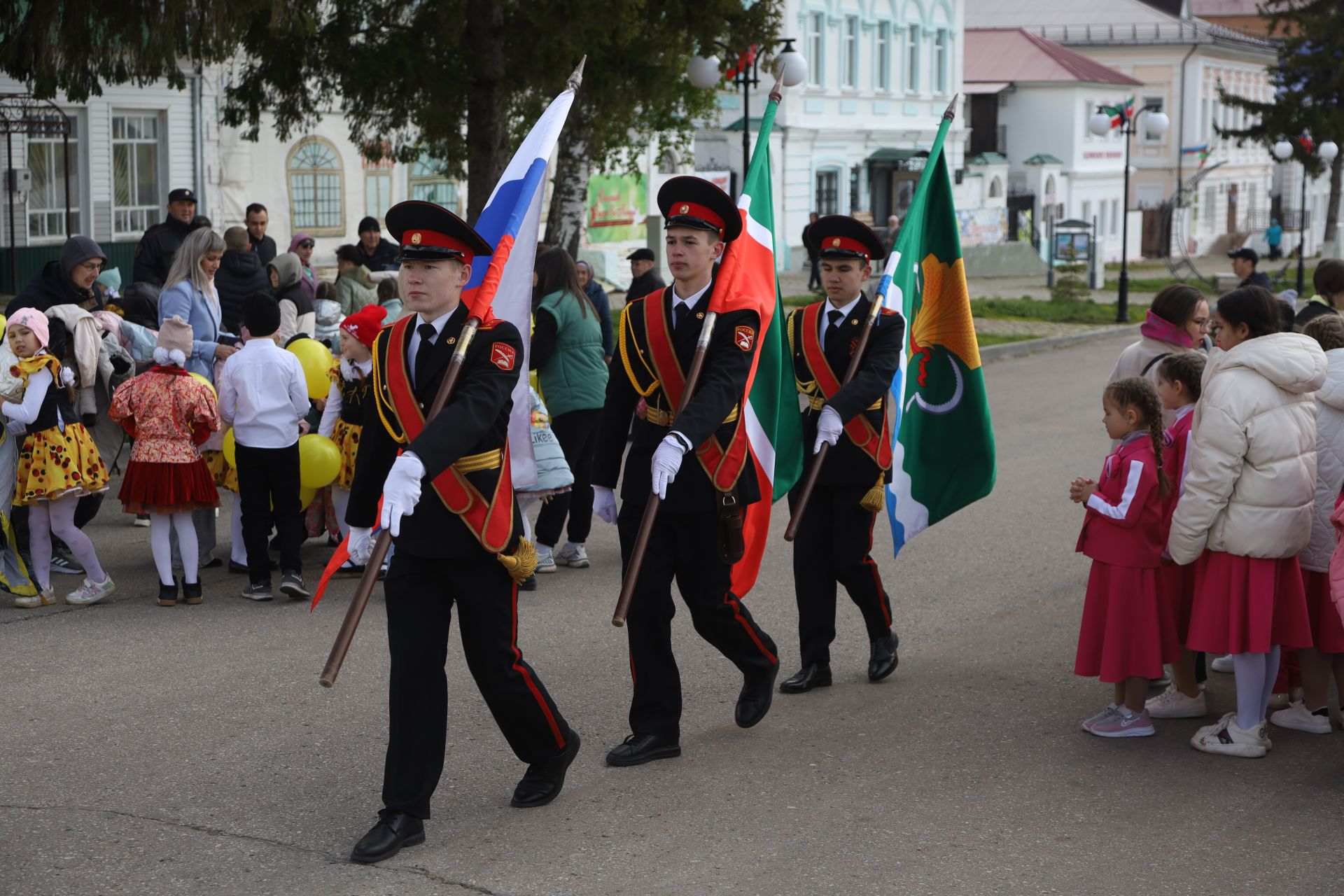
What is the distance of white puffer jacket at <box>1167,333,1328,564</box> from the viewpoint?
5.69 m

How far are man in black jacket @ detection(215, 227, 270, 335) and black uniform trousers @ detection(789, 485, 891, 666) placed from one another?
6310mm

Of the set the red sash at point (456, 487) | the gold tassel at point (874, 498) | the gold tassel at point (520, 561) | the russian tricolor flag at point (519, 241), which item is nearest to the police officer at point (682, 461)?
the russian tricolor flag at point (519, 241)

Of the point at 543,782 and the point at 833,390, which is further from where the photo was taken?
the point at 833,390

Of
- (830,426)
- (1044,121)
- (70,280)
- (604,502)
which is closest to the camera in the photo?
(604,502)

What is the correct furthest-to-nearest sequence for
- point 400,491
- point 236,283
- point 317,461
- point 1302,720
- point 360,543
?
point 236,283
point 317,461
point 1302,720
point 360,543
point 400,491

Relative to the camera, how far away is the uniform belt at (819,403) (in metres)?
6.68

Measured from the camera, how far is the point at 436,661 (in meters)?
4.94

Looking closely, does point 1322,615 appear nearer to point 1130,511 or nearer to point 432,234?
point 1130,511

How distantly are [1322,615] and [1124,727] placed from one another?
2.77 ft

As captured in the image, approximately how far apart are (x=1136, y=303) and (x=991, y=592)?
2619 centimetres

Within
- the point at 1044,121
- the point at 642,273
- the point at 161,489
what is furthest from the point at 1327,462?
the point at 1044,121

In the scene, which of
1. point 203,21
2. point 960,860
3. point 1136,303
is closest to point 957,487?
point 960,860

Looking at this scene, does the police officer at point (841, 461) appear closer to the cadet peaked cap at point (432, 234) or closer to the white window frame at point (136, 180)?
the cadet peaked cap at point (432, 234)

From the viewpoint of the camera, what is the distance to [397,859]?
4797 millimetres
